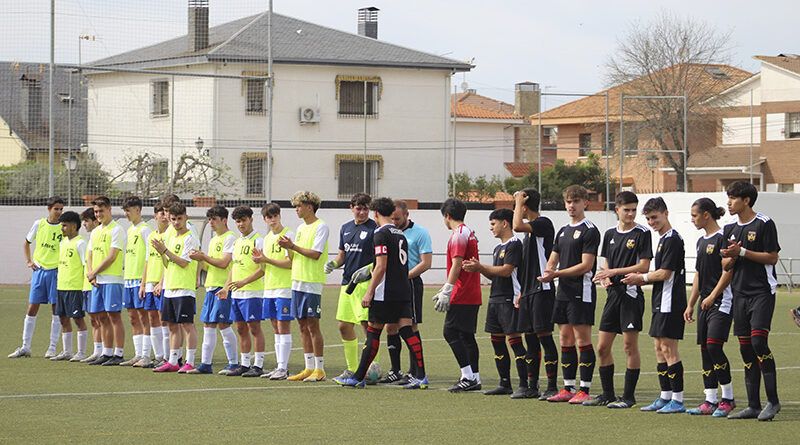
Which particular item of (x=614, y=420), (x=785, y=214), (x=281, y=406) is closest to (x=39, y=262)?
(x=281, y=406)

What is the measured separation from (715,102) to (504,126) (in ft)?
34.4

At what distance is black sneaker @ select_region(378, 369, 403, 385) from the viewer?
43.1 feet

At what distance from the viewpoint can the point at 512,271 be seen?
11.8m

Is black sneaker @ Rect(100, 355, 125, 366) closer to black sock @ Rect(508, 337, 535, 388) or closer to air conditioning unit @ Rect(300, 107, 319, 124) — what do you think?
black sock @ Rect(508, 337, 535, 388)

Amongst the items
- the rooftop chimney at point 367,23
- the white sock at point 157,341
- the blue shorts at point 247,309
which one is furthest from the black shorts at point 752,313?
the rooftop chimney at point 367,23

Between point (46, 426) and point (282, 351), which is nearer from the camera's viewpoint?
point (46, 426)

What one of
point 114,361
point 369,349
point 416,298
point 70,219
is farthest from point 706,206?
point 70,219

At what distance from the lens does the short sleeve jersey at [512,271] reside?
38.9 ft

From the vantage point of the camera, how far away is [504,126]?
2329 inches

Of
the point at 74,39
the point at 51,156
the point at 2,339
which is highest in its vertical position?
the point at 74,39

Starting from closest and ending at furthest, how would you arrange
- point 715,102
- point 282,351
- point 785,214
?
point 282,351, point 785,214, point 715,102

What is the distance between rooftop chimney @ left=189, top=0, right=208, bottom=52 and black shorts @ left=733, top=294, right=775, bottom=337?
88.5 feet

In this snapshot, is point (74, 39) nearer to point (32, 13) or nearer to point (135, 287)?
point (32, 13)

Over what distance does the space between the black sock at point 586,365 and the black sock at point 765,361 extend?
1.65 m
